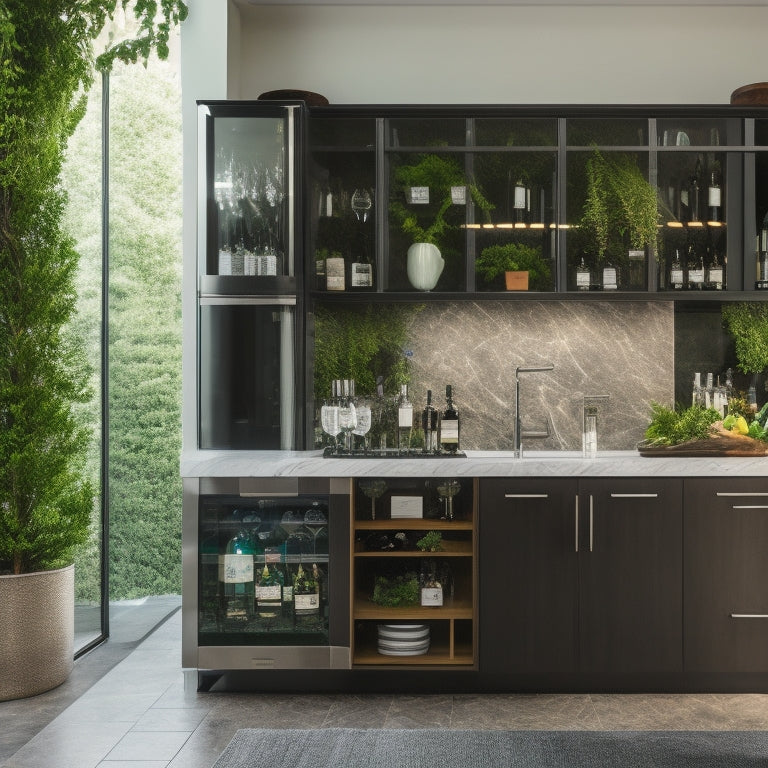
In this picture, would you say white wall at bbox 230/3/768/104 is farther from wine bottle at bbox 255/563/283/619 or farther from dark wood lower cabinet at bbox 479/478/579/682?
wine bottle at bbox 255/563/283/619

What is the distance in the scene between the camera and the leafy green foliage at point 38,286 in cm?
353

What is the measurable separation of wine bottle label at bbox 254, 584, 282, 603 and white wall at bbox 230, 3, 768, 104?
2517 mm

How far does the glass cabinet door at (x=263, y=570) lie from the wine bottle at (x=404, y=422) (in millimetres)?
604

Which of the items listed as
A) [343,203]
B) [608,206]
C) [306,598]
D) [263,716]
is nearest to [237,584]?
[306,598]

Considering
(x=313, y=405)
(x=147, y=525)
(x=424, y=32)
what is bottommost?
(x=147, y=525)

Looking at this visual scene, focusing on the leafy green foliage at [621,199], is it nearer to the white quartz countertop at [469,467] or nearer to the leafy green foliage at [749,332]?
the leafy green foliage at [749,332]

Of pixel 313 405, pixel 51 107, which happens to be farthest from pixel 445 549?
pixel 51 107

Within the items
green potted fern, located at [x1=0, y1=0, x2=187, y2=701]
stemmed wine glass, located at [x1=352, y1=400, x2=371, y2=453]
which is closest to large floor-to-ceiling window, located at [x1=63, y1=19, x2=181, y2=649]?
green potted fern, located at [x1=0, y1=0, x2=187, y2=701]

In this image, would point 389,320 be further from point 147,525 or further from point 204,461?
point 147,525

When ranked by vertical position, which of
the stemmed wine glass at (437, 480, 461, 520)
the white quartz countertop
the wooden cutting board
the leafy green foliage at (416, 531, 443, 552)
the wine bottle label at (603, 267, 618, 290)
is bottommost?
the leafy green foliage at (416, 531, 443, 552)

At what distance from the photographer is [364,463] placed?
352 cm

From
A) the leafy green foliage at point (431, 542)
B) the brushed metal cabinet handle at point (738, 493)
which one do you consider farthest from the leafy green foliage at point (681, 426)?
the leafy green foliage at point (431, 542)

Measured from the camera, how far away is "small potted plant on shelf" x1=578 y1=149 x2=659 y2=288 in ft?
12.9

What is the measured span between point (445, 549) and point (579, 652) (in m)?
0.71
